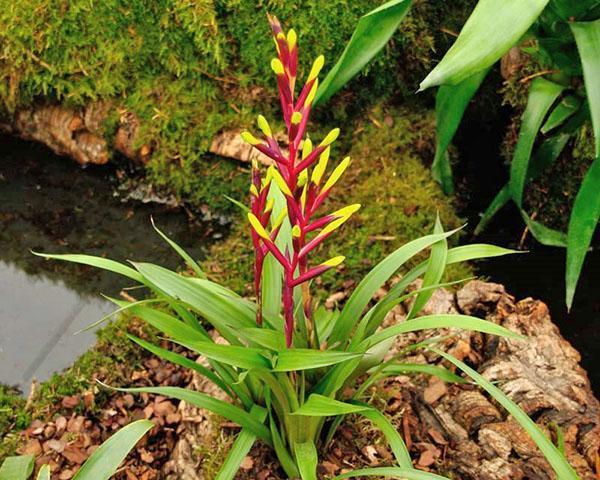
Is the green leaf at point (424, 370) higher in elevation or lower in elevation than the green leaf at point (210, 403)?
lower

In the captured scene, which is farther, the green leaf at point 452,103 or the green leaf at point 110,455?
the green leaf at point 452,103

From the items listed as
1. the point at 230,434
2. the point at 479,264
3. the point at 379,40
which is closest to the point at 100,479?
the point at 230,434

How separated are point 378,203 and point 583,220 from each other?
0.76 meters

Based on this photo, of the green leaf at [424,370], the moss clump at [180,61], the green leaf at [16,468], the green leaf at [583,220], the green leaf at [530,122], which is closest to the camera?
the green leaf at [16,468]

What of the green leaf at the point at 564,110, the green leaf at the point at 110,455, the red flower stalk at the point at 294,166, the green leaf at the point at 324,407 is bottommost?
the green leaf at the point at 110,455

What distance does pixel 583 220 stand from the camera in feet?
5.61

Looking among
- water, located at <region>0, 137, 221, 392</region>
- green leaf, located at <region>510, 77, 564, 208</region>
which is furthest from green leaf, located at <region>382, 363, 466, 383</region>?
water, located at <region>0, 137, 221, 392</region>

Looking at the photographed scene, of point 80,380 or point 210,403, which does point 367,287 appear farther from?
point 80,380

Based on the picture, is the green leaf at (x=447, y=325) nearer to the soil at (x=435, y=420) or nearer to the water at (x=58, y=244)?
the soil at (x=435, y=420)

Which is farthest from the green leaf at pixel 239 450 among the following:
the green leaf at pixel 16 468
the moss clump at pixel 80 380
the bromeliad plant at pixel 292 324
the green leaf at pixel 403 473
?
the moss clump at pixel 80 380

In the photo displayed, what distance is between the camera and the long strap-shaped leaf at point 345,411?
1259 mm

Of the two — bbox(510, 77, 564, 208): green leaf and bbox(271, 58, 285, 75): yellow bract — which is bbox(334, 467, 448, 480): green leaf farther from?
bbox(510, 77, 564, 208): green leaf

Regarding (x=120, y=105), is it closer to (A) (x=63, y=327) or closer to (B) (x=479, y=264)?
(A) (x=63, y=327)

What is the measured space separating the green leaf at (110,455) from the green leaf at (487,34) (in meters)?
0.89
